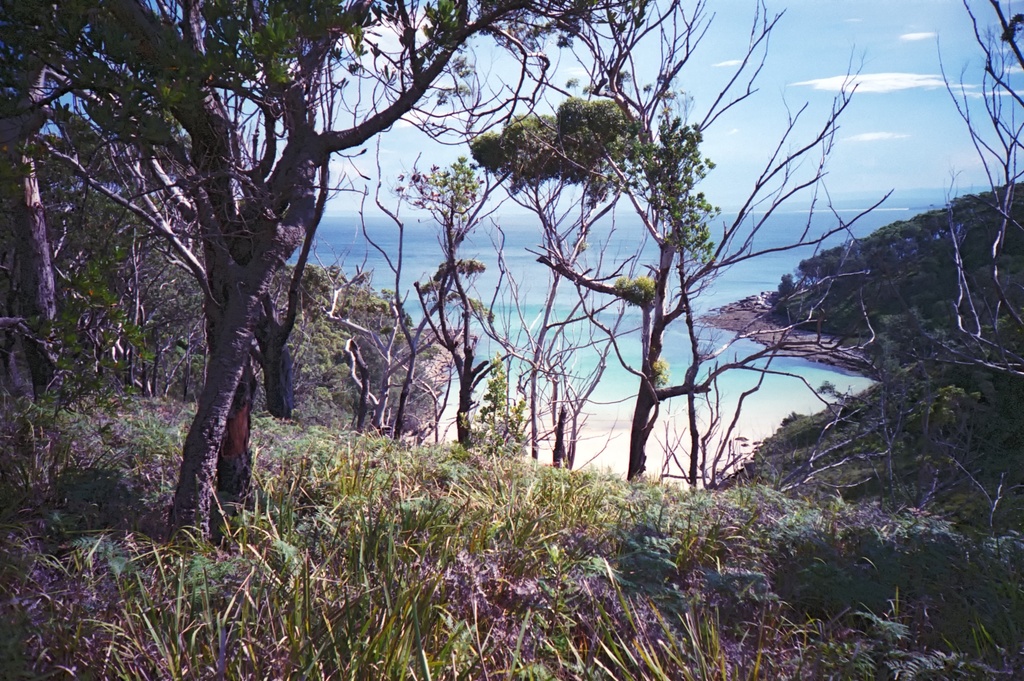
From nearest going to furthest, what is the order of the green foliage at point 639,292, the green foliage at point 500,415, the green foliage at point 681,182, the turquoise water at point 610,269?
1. the green foliage at point 681,182
2. the green foliage at point 500,415
3. the green foliage at point 639,292
4. the turquoise water at point 610,269

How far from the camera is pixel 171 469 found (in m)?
4.46

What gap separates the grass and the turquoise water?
525 cm

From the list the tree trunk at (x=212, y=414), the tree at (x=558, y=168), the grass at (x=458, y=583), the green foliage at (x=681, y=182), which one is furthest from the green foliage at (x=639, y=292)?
the tree trunk at (x=212, y=414)

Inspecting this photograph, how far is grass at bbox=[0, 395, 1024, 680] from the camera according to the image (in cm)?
243

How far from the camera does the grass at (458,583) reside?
243 centimetres

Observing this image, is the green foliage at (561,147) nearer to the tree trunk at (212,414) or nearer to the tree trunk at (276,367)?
the tree trunk at (276,367)

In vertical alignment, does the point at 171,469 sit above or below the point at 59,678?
above

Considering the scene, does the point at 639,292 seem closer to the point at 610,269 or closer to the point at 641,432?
the point at 641,432

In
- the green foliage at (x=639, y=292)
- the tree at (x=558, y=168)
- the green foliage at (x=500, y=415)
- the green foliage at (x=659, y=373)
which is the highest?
the tree at (x=558, y=168)

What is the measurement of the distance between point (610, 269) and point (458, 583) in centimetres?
1409

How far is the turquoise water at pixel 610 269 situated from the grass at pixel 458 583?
5.25 meters

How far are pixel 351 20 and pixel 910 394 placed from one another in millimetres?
13101

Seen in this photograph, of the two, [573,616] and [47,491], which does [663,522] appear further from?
[47,491]

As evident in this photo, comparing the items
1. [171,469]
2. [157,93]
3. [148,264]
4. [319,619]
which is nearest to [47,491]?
[171,469]
